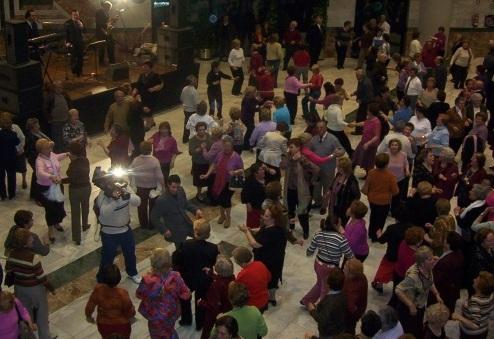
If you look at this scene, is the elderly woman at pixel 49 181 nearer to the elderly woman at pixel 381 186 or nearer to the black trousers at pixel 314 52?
the elderly woman at pixel 381 186

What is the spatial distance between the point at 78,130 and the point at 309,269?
4207 millimetres

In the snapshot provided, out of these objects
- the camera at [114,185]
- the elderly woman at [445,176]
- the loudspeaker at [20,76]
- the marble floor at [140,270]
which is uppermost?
the loudspeaker at [20,76]

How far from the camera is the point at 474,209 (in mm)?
8227

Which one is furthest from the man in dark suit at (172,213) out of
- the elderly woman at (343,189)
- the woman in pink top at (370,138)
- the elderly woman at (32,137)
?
the woman in pink top at (370,138)

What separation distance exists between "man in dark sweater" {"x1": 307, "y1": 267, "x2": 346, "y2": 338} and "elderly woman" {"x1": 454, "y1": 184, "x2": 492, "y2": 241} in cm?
255

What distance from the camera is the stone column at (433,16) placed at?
19.7 meters

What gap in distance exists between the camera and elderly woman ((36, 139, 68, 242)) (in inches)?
352

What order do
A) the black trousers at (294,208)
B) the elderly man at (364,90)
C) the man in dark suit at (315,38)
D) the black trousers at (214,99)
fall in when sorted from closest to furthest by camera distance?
the black trousers at (294,208), the elderly man at (364,90), the black trousers at (214,99), the man in dark suit at (315,38)

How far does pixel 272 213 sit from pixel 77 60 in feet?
29.5

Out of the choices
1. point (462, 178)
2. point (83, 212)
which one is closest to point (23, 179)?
point (83, 212)

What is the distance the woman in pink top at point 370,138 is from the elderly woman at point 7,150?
5.20 m

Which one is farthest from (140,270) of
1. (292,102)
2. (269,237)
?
(292,102)

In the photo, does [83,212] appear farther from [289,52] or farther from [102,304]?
[289,52]

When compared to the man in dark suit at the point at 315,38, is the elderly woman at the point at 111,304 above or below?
below
